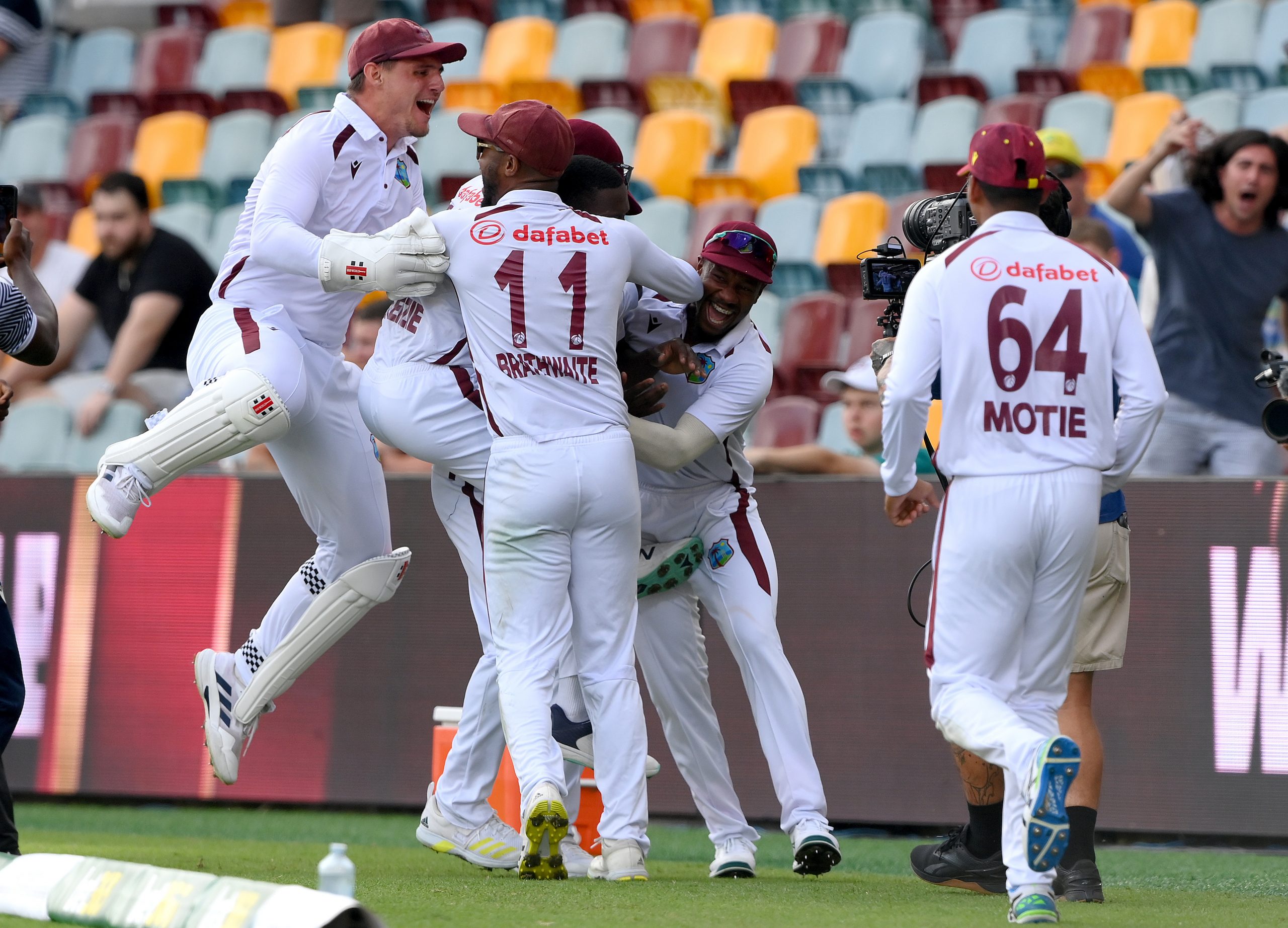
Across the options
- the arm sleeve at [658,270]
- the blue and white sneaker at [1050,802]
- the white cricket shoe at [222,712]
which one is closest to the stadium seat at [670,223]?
the arm sleeve at [658,270]

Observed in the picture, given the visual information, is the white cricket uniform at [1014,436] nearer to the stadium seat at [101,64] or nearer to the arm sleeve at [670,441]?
the arm sleeve at [670,441]

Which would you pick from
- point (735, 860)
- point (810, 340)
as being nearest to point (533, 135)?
point (735, 860)

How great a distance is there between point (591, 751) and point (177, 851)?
1722 mm

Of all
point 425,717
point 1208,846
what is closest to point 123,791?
point 425,717

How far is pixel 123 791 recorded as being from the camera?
7828 mm

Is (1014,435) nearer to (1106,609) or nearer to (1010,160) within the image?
(1010,160)

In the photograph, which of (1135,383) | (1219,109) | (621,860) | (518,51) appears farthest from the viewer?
(518,51)

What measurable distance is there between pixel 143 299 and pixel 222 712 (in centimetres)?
360

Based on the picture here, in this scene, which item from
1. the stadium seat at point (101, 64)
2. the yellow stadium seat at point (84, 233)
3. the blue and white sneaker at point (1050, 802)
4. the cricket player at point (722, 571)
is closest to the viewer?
the blue and white sneaker at point (1050, 802)

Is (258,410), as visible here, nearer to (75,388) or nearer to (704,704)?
(704,704)

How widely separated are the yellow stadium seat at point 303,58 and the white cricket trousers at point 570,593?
972cm

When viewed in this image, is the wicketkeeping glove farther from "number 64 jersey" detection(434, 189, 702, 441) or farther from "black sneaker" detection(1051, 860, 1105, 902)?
"black sneaker" detection(1051, 860, 1105, 902)

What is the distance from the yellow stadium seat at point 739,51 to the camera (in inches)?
508

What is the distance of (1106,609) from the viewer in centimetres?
524
